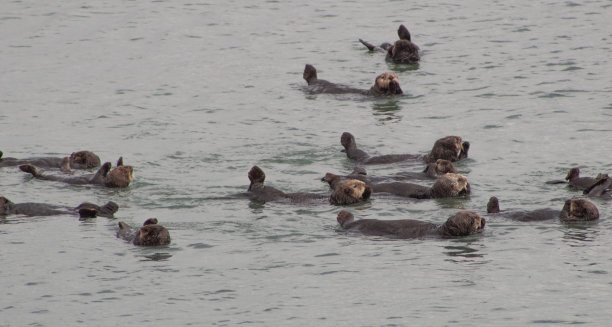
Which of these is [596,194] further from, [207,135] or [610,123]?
[207,135]

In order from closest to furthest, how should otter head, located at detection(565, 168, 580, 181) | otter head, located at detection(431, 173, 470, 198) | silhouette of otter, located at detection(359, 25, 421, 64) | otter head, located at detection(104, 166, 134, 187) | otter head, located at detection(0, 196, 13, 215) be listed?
otter head, located at detection(0, 196, 13, 215) → otter head, located at detection(431, 173, 470, 198) → otter head, located at detection(565, 168, 580, 181) → otter head, located at detection(104, 166, 134, 187) → silhouette of otter, located at detection(359, 25, 421, 64)

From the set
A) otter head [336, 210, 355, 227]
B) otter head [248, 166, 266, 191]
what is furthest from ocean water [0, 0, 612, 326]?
otter head [248, 166, 266, 191]

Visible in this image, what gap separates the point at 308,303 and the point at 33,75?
12.4m

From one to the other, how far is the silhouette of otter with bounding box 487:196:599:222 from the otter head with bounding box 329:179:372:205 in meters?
1.46

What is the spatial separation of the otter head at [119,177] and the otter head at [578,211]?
16.8 ft

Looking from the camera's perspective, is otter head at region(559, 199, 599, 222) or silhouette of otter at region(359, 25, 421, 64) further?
silhouette of otter at region(359, 25, 421, 64)

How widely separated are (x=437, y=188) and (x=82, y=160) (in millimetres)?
4804

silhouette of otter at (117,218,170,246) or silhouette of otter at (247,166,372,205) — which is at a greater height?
silhouette of otter at (247,166,372,205)

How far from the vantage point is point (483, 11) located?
2375 centimetres

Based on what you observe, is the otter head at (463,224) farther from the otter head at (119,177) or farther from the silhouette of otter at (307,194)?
the otter head at (119,177)

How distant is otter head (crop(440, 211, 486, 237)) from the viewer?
991 centimetres

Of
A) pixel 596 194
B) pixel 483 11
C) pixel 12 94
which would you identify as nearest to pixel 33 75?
pixel 12 94

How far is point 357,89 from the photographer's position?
17.3 metres

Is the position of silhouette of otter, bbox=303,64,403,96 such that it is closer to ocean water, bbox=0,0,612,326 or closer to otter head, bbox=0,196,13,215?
ocean water, bbox=0,0,612,326
